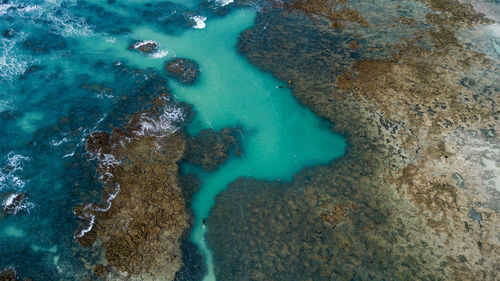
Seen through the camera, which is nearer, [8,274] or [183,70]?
[8,274]

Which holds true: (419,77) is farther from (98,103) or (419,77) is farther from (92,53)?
(92,53)

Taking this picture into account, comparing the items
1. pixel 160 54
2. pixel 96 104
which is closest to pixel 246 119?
pixel 160 54

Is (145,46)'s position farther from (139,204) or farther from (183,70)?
(139,204)

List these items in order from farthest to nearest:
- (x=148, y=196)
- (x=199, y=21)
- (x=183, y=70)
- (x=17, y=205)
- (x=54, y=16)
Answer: (x=199, y=21)
(x=54, y=16)
(x=183, y=70)
(x=148, y=196)
(x=17, y=205)

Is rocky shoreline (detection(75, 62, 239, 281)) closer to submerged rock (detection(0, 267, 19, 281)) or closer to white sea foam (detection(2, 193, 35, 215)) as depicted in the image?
white sea foam (detection(2, 193, 35, 215))

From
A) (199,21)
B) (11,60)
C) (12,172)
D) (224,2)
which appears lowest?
(12,172)

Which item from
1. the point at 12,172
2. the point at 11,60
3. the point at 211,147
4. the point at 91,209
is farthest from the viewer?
the point at 11,60

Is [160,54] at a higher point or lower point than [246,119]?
higher
